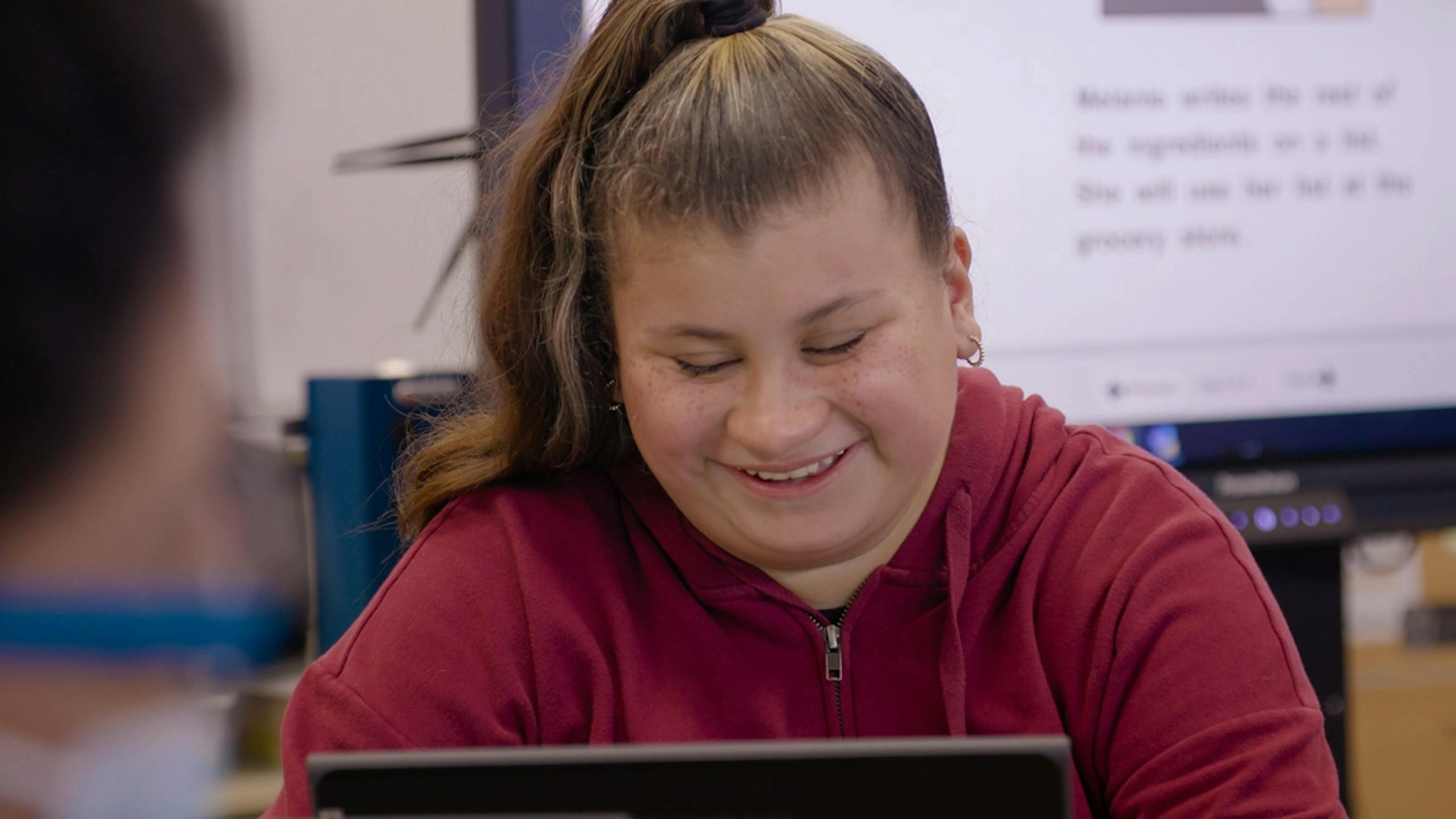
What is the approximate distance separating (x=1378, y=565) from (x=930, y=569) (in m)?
1.67

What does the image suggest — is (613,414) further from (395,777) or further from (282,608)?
(282,608)

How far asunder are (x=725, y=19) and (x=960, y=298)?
0.95 feet

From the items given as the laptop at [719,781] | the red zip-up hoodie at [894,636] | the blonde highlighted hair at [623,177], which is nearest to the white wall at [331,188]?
the blonde highlighted hair at [623,177]

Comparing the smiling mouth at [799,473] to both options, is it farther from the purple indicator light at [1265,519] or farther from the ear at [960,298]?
the purple indicator light at [1265,519]

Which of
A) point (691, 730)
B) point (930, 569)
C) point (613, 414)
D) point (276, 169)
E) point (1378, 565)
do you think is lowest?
point (1378, 565)

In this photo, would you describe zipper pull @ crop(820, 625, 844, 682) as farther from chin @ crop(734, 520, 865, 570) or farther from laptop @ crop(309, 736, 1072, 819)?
laptop @ crop(309, 736, 1072, 819)

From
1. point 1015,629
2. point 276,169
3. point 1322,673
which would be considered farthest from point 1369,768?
point 276,169

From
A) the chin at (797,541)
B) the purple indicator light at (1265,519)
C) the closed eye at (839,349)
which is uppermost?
the closed eye at (839,349)

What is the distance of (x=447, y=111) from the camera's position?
7.11 feet

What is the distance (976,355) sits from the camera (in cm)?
112

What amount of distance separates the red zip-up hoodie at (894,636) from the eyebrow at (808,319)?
0.20m

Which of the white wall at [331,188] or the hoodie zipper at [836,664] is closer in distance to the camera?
the hoodie zipper at [836,664]

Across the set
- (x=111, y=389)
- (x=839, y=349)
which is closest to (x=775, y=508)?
(x=839, y=349)

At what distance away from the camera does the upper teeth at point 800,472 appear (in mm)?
991
